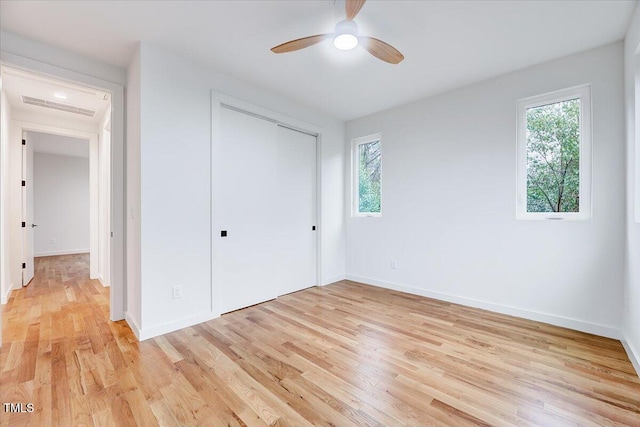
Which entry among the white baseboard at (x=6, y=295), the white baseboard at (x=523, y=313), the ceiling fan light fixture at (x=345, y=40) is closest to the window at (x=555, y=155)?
the white baseboard at (x=523, y=313)

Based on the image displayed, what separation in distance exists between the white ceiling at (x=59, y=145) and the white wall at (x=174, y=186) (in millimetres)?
4169

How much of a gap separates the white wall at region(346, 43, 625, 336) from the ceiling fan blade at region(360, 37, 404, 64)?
5.13ft

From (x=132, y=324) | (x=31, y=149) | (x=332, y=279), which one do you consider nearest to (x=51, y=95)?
(x=31, y=149)

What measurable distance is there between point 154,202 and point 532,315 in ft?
12.7

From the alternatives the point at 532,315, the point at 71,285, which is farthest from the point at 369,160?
the point at 71,285

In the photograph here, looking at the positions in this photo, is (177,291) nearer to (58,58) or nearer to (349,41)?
(58,58)

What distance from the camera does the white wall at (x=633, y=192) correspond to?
2010 millimetres

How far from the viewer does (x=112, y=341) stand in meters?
2.42

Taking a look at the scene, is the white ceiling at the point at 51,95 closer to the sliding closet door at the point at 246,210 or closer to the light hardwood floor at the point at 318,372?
the sliding closet door at the point at 246,210

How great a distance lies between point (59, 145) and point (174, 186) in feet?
18.7

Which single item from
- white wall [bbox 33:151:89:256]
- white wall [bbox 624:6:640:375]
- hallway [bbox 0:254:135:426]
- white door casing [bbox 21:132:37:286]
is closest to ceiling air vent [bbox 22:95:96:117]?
white door casing [bbox 21:132:37:286]

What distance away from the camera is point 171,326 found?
2.61 metres

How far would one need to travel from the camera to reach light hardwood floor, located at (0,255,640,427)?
1.55 m

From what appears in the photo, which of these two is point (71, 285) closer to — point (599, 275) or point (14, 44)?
point (14, 44)
